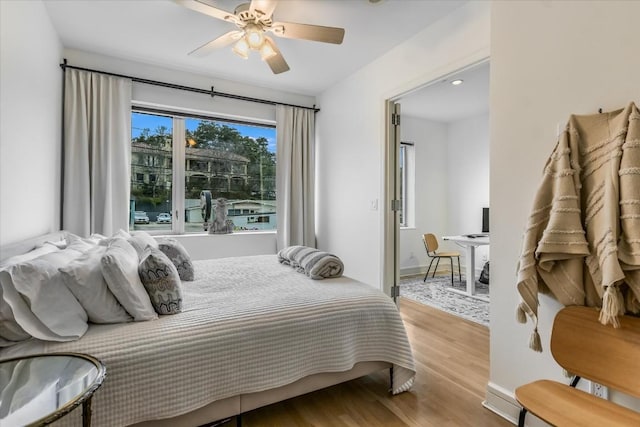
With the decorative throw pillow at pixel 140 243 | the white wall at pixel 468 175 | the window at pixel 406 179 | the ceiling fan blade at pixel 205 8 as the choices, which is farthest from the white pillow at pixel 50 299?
the white wall at pixel 468 175

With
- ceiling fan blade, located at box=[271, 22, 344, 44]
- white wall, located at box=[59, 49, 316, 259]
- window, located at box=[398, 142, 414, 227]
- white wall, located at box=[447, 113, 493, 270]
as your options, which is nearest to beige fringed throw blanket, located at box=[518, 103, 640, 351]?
ceiling fan blade, located at box=[271, 22, 344, 44]

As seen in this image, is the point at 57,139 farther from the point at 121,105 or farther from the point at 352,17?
the point at 352,17

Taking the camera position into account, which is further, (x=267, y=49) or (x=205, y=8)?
(x=267, y=49)

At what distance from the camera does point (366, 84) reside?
3.61 meters

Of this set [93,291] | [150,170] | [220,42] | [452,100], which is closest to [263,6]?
[220,42]

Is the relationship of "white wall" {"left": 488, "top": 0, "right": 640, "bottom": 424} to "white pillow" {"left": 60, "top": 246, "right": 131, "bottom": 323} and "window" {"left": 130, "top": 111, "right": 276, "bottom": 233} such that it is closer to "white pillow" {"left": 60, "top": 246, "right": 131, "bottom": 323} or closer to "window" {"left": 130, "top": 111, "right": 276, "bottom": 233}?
"white pillow" {"left": 60, "top": 246, "right": 131, "bottom": 323}

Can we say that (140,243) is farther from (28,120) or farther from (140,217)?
(140,217)

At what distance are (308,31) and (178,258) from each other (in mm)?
1892

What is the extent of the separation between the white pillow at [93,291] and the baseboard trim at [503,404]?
1980mm

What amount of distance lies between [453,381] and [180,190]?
3.49m

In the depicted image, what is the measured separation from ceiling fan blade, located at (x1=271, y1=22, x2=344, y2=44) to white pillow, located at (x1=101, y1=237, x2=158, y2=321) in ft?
5.99

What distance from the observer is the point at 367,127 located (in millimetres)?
3600

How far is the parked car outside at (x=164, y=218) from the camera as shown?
154 inches

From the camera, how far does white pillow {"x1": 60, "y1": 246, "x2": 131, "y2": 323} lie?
142 cm
